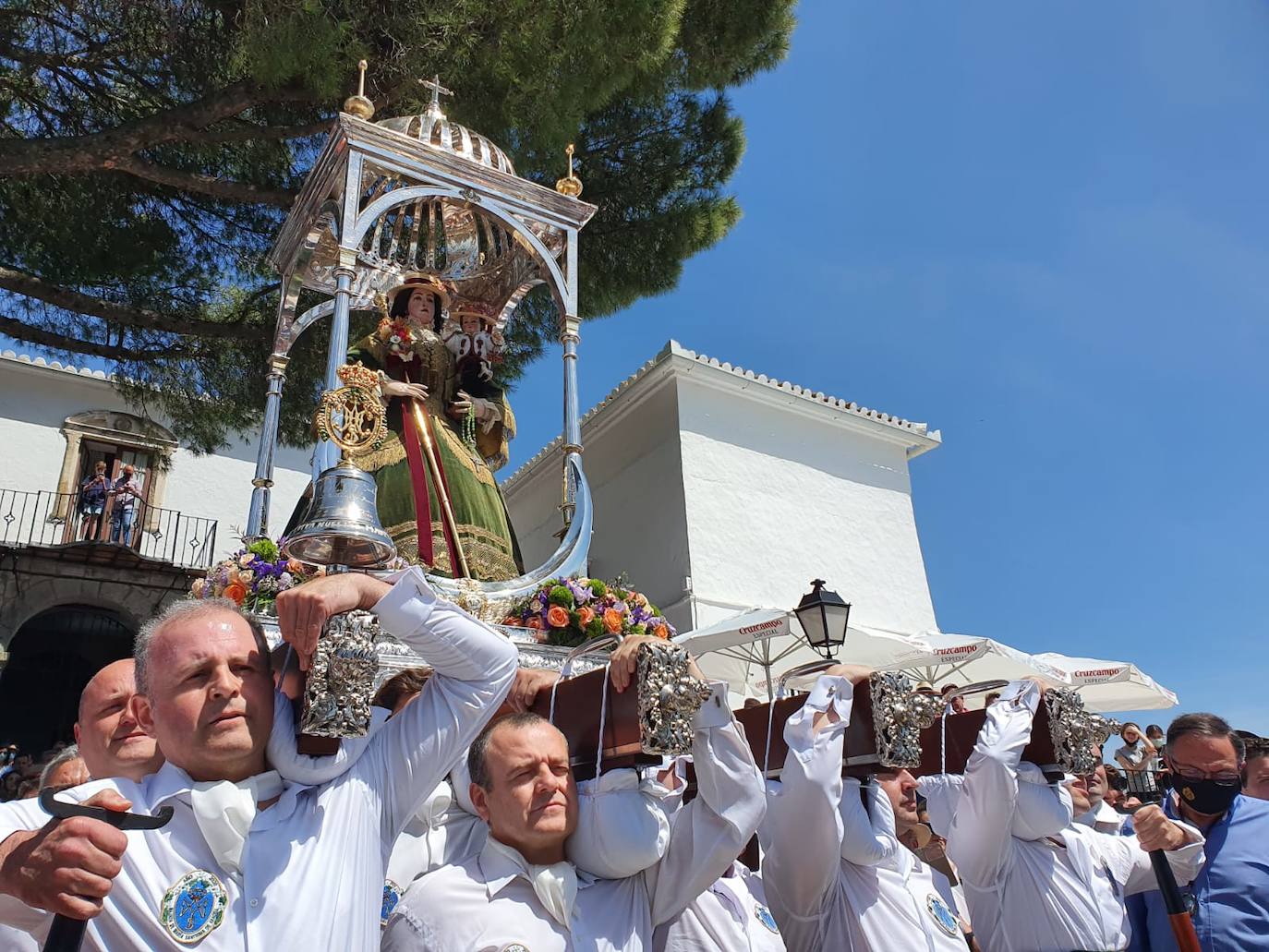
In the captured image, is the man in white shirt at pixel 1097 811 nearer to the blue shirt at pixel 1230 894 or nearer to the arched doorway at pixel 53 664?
the blue shirt at pixel 1230 894

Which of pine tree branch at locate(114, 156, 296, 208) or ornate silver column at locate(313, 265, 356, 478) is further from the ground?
pine tree branch at locate(114, 156, 296, 208)

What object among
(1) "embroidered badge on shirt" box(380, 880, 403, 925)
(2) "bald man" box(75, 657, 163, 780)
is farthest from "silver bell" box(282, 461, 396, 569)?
(1) "embroidered badge on shirt" box(380, 880, 403, 925)

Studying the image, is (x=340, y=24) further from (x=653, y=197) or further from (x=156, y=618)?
(x=156, y=618)

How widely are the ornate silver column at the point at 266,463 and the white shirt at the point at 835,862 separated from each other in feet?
12.3

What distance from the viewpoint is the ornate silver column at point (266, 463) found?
19.4 ft

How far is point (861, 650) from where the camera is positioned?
31.7 ft

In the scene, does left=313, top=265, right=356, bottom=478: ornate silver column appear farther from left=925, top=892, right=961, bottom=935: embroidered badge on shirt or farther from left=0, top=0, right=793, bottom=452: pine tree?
left=925, top=892, right=961, bottom=935: embroidered badge on shirt

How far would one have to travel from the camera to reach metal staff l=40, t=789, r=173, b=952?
1455mm

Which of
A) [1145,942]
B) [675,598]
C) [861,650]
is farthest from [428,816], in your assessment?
[675,598]

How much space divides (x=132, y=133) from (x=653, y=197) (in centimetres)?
475

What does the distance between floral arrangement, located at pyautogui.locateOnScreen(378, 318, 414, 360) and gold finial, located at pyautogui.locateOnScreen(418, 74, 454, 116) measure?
4.75 ft

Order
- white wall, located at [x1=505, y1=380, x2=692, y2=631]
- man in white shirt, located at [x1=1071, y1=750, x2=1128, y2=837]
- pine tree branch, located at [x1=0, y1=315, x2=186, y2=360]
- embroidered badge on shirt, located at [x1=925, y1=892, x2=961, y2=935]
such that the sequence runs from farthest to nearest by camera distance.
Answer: white wall, located at [x1=505, y1=380, x2=692, y2=631]
pine tree branch, located at [x1=0, y1=315, x2=186, y2=360]
man in white shirt, located at [x1=1071, y1=750, x2=1128, y2=837]
embroidered badge on shirt, located at [x1=925, y1=892, x2=961, y2=935]

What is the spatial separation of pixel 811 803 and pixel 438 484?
160 inches

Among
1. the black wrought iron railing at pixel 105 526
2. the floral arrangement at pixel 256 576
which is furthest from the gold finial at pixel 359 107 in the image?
the black wrought iron railing at pixel 105 526
